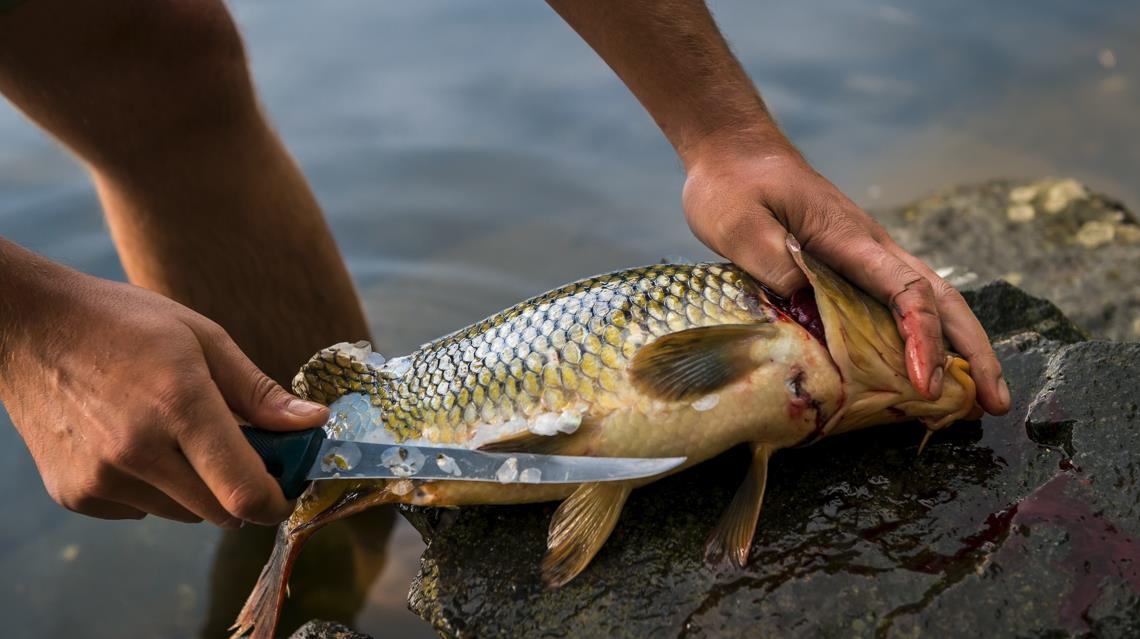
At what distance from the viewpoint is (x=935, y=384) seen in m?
2.63

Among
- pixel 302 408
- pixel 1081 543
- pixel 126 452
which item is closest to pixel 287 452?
pixel 302 408

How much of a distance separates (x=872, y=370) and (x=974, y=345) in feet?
1.07

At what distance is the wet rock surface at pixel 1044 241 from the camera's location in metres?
4.55

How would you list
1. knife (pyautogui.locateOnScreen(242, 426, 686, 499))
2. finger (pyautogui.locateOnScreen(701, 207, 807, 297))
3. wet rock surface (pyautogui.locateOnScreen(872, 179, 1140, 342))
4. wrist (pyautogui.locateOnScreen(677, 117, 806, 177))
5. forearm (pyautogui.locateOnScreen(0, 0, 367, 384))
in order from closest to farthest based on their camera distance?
knife (pyautogui.locateOnScreen(242, 426, 686, 499)) < finger (pyautogui.locateOnScreen(701, 207, 807, 297)) < wrist (pyautogui.locateOnScreen(677, 117, 806, 177)) < forearm (pyautogui.locateOnScreen(0, 0, 367, 384)) < wet rock surface (pyautogui.locateOnScreen(872, 179, 1140, 342))

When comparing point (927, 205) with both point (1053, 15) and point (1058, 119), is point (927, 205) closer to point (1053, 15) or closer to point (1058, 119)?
point (1058, 119)

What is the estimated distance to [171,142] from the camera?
3.91 meters

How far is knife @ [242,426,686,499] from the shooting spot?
2.60 meters

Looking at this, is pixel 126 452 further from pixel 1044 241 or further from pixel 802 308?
pixel 1044 241

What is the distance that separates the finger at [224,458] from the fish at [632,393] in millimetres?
296

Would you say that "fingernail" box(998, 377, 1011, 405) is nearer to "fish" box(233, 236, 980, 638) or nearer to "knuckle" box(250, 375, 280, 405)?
"fish" box(233, 236, 980, 638)

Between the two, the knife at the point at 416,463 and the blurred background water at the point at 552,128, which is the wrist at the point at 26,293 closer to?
the knife at the point at 416,463

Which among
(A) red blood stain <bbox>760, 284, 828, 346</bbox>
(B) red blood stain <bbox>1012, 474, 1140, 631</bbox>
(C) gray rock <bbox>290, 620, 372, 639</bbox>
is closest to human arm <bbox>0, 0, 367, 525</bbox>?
(C) gray rock <bbox>290, 620, 372, 639</bbox>

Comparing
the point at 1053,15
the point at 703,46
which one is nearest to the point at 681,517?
the point at 703,46

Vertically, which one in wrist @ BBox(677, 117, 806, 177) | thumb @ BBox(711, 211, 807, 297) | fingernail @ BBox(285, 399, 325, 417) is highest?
wrist @ BBox(677, 117, 806, 177)
